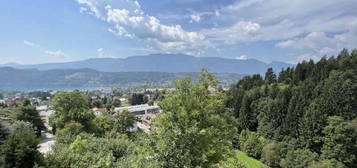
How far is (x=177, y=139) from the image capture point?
5.74 meters

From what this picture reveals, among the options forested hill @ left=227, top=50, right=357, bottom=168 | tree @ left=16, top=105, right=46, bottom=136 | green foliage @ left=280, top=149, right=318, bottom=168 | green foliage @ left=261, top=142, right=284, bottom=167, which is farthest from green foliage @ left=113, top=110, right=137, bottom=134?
green foliage @ left=280, top=149, right=318, bottom=168

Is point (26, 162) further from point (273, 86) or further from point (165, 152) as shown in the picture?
point (273, 86)

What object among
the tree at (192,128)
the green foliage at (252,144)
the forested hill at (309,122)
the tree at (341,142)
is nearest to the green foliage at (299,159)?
the forested hill at (309,122)

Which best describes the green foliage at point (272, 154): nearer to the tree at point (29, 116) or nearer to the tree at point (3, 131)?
the tree at point (3, 131)

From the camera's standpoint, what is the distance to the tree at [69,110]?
60.5 ft

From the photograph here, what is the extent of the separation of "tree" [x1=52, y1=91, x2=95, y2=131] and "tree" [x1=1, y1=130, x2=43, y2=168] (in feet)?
40.4

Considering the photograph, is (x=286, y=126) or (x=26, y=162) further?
(x=286, y=126)

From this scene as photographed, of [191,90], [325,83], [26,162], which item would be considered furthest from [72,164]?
[325,83]

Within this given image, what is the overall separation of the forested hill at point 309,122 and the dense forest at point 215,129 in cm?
9

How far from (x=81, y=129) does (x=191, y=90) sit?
44.5ft

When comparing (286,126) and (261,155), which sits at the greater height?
(286,126)

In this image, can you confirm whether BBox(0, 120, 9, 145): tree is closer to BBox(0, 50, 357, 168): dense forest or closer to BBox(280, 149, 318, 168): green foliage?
BBox(0, 50, 357, 168): dense forest

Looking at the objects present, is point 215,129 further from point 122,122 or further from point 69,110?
point 122,122

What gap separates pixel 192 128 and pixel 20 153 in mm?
5333
